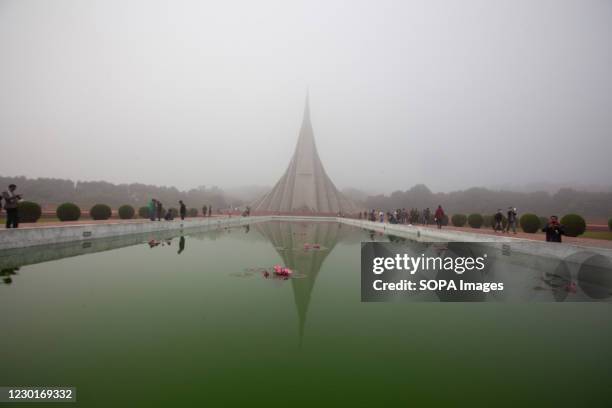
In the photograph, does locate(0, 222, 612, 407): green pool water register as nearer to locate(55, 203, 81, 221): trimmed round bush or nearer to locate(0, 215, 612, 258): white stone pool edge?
locate(0, 215, 612, 258): white stone pool edge

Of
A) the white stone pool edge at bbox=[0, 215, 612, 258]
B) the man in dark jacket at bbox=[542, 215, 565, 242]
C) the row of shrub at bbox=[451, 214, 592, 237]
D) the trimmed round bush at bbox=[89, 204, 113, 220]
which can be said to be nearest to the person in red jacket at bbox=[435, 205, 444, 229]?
the white stone pool edge at bbox=[0, 215, 612, 258]

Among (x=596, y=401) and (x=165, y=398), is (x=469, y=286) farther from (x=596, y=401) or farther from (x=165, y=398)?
(x=165, y=398)

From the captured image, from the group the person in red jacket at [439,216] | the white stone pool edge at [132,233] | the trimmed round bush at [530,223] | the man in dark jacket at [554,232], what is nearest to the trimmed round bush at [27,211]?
the white stone pool edge at [132,233]

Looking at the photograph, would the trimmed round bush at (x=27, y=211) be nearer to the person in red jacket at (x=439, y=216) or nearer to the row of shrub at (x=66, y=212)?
the row of shrub at (x=66, y=212)

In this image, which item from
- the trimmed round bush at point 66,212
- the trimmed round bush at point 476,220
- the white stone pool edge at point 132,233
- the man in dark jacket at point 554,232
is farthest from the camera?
the trimmed round bush at point 476,220

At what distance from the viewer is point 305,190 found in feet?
130

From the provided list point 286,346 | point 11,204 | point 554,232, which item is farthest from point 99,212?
point 554,232

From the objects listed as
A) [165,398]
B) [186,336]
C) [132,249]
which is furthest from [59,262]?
[165,398]

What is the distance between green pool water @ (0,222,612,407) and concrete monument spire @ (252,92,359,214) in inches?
1333

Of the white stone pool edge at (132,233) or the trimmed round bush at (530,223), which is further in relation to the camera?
the trimmed round bush at (530,223)

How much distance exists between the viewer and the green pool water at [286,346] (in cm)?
146

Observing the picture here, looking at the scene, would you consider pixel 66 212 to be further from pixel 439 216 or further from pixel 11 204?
pixel 439 216

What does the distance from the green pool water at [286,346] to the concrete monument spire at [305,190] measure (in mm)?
33867

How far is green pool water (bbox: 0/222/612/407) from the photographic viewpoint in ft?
4.80
